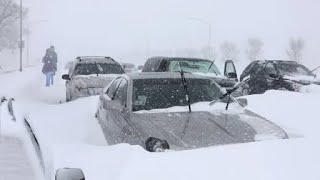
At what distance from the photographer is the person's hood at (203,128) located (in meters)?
5.09

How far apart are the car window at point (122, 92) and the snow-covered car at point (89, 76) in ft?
18.5

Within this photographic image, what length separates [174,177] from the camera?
2812 mm

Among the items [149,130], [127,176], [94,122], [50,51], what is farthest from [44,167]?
[50,51]

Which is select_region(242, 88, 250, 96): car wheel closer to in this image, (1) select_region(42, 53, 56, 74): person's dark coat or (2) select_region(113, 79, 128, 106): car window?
(2) select_region(113, 79, 128, 106): car window

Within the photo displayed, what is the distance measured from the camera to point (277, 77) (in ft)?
49.1

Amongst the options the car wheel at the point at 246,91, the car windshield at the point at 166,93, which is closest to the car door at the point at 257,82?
the car wheel at the point at 246,91

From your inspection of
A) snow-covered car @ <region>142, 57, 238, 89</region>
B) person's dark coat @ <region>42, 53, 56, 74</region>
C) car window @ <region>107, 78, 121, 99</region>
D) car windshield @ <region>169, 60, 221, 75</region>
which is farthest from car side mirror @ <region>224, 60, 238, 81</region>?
person's dark coat @ <region>42, 53, 56, 74</region>

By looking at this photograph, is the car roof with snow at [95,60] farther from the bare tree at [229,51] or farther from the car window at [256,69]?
the bare tree at [229,51]

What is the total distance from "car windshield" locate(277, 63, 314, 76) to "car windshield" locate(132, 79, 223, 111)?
9.36 metres

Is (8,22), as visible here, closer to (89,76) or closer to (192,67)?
(89,76)

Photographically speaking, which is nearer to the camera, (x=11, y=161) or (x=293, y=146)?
(x=293, y=146)

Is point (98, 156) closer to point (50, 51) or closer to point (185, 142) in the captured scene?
point (185, 142)

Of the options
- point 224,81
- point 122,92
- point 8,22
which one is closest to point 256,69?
point 224,81

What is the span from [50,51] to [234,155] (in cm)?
2050
